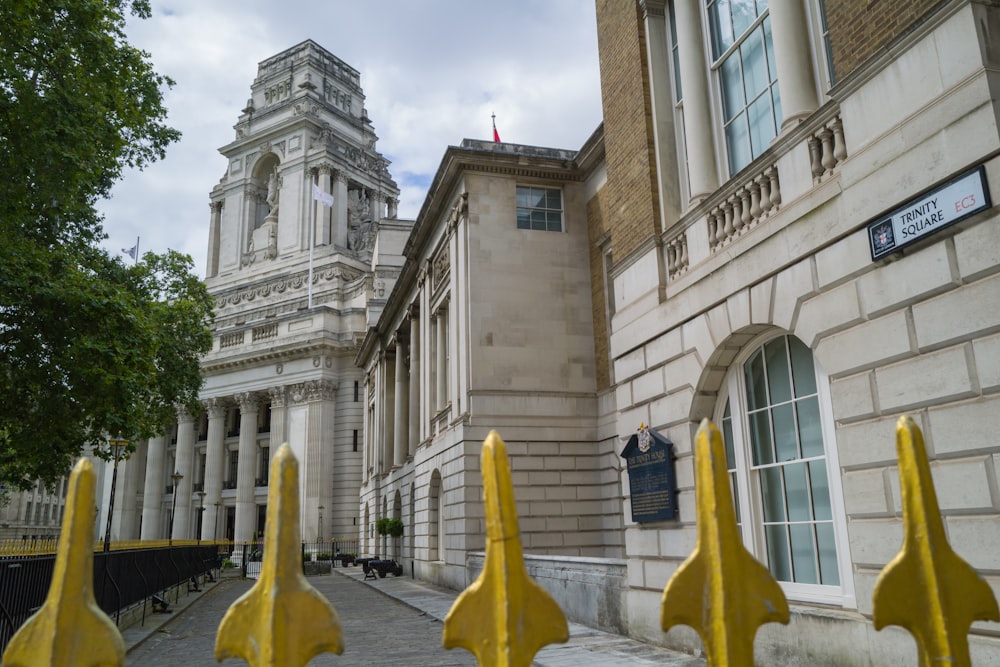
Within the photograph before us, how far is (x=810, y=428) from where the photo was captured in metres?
8.78

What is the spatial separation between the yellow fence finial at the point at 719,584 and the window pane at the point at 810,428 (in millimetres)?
7363

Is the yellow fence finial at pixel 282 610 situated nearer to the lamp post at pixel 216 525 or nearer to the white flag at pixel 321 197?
the lamp post at pixel 216 525

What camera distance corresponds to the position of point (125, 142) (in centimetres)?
1792

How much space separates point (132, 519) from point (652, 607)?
65.9 meters

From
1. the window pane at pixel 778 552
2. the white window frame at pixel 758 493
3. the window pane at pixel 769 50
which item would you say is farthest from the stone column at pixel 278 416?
the window pane at pixel 769 50

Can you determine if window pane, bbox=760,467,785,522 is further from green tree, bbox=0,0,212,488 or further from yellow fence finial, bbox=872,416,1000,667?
green tree, bbox=0,0,212,488

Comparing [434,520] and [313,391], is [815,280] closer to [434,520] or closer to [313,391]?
[434,520]

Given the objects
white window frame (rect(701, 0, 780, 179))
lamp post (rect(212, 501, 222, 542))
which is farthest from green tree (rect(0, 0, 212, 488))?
lamp post (rect(212, 501, 222, 542))

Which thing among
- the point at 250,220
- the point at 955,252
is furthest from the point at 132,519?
the point at 955,252

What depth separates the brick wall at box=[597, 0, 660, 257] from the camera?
12.4 meters

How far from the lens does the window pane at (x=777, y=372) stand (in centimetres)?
930

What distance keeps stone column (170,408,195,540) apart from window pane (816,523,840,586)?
59.4 metres

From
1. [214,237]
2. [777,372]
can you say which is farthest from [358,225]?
[777,372]

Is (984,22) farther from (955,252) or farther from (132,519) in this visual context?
(132,519)
